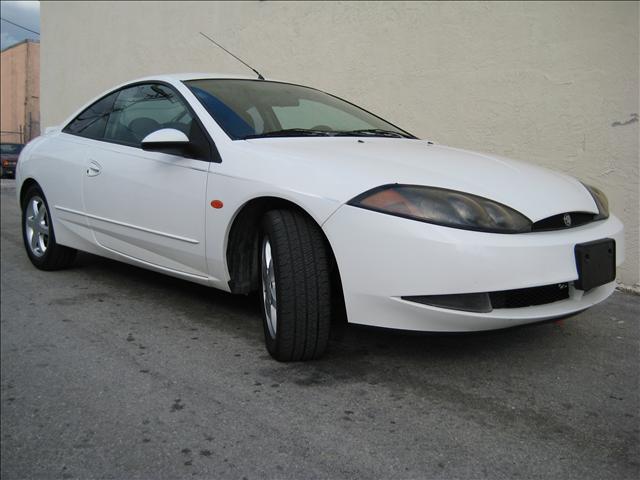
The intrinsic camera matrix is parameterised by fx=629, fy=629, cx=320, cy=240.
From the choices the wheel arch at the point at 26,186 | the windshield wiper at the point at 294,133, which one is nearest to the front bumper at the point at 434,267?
the windshield wiper at the point at 294,133

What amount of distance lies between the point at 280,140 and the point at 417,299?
1.15 metres

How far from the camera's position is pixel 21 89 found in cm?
2983

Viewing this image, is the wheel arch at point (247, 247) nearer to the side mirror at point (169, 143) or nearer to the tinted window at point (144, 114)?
the side mirror at point (169, 143)

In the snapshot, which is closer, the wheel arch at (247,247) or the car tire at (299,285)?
the car tire at (299,285)

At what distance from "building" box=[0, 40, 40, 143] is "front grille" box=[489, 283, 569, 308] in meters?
29.5

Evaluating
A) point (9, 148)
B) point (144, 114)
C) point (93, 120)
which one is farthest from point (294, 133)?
point (9, 148)

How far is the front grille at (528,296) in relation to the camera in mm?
2469

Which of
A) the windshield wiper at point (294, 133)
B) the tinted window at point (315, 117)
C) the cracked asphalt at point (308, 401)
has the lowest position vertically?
the cracked asphalt at point (308, 401)

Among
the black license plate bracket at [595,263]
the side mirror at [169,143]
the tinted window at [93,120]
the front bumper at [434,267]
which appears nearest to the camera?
the front bumper at [434,267]

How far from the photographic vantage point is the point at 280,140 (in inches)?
123

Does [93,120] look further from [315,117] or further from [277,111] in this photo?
[315,117]

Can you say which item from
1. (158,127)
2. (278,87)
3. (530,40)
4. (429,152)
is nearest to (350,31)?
A: (530,40)

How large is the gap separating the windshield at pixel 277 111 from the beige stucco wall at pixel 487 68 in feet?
5.07

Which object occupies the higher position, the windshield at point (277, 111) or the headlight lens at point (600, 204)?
the windshield at point (277, 111)
